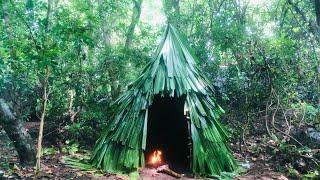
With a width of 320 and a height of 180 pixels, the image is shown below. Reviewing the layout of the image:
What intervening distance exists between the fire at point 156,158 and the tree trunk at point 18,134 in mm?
2674

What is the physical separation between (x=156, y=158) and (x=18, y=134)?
323 centimetres

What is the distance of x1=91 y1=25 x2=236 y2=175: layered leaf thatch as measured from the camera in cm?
689

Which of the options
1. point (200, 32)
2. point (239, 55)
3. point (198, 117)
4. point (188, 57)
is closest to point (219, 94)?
point (239, 55)

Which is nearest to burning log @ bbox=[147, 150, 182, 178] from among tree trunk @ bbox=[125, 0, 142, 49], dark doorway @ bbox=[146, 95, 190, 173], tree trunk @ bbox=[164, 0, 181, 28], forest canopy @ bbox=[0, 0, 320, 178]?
dark doorway @ bbox=[146, 95, 190, 173]

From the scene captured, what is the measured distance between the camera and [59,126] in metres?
9.51

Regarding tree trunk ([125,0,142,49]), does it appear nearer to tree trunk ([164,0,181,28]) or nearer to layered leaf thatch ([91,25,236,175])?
tree trunk ([164,0,181,28])

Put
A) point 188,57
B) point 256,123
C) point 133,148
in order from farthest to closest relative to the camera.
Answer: point 256,123 → point 188,57 → point 133,148

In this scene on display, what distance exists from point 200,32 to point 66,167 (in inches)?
271

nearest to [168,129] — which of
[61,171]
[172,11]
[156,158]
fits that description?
[156,158]

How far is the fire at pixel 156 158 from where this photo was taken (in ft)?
25.8

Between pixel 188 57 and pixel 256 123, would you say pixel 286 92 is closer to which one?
pixel 256 123

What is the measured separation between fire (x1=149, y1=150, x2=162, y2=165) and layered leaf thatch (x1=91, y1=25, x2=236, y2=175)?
74 centimetres

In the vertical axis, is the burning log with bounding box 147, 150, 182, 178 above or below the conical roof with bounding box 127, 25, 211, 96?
below

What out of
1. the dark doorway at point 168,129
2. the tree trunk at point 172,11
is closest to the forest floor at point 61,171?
the dark doorway at point 168,129
